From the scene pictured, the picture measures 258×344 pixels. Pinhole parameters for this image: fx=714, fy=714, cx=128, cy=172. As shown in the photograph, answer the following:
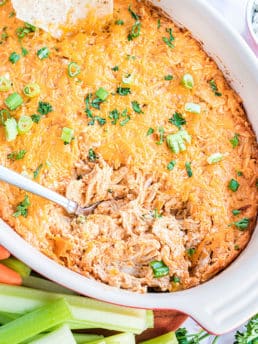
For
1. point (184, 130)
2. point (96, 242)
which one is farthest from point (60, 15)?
point (96, 242)

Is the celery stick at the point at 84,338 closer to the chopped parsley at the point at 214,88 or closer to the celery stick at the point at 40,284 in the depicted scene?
the celery stick at the point at 40,284

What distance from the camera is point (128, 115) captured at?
12.5ft

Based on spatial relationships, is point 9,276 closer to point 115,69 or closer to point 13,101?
point 13,101

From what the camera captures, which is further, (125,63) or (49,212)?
(125,63)

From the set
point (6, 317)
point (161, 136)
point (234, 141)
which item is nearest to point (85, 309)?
point (6, 317)

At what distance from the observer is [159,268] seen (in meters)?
3.60

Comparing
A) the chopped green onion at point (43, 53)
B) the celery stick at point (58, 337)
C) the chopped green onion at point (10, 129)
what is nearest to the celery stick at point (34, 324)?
the celery stick at point (58, 337)

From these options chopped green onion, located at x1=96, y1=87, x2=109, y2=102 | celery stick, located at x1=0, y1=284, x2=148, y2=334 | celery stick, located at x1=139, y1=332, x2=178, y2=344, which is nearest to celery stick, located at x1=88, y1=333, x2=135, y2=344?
celery stick, located at x1=0, y1=284, x2=148, y2=334

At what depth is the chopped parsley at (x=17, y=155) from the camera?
363cm

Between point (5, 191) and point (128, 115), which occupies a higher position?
point (128, 115)

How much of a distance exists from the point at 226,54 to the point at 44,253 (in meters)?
1.52

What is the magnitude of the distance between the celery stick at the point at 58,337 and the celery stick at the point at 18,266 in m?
0.36

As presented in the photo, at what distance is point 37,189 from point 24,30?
3.18ft

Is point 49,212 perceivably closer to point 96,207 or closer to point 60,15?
point 96,207
